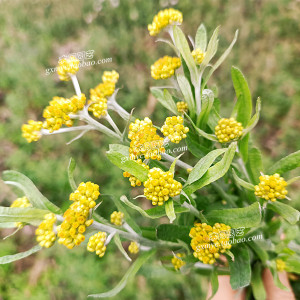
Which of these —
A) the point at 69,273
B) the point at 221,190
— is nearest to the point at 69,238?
the point at 221,190

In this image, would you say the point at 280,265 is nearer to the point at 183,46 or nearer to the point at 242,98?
the point at 242,98

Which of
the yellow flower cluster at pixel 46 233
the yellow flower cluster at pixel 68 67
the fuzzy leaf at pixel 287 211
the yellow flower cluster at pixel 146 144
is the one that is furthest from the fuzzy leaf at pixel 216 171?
the yellow flower cluster at pixel 68 67

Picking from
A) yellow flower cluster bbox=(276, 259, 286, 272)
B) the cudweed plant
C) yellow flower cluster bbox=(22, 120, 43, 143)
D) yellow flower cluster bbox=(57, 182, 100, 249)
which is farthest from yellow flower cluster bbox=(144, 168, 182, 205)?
yellow flower cluster bbox=(276, 259, 286, 272)

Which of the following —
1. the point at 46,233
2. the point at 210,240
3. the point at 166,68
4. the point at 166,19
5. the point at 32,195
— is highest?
the point at 166,19

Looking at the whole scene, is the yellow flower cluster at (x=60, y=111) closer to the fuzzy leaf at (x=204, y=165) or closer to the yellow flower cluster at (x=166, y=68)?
the yellow flower cluster at (x=166, y=68)

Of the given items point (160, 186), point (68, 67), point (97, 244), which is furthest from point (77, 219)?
point (68, 67)

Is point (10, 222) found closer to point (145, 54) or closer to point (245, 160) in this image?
point (245, 160)
